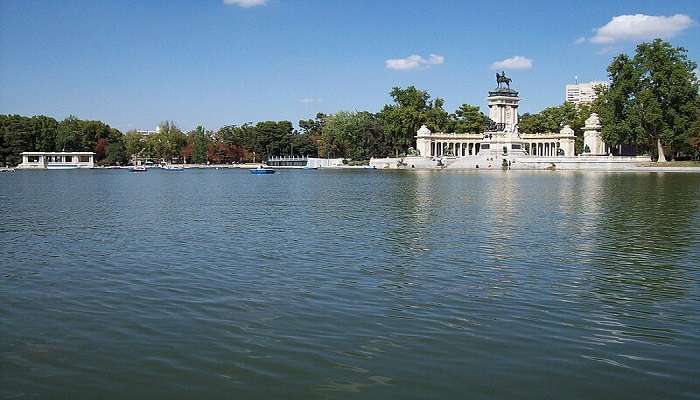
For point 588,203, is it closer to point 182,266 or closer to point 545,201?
point 545,201

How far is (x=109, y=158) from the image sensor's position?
14938cm

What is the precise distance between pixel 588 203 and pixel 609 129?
6103 cm

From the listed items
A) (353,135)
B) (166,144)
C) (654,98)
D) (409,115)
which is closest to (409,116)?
(409,115)

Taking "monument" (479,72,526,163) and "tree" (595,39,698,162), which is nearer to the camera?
"tree" (595,39,698,162)

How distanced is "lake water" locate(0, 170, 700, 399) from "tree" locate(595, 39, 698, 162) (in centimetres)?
7024

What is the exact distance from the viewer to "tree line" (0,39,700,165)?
84875mm

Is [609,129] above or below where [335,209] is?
above

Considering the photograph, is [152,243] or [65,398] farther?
[152,243]

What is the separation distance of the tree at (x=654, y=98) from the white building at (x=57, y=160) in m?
106

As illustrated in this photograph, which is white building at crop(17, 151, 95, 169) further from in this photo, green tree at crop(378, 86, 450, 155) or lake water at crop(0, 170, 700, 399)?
lake water at crop(0, 170, 700, 399)

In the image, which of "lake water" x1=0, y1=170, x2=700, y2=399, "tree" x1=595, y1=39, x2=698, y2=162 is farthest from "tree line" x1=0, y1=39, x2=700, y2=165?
"lake water" x1=0, y1=170, x2=700, y2=399

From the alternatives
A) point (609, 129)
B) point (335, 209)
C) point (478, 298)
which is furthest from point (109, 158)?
point (478, 298)

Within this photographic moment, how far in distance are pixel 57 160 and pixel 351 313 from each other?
A: 145423 mm

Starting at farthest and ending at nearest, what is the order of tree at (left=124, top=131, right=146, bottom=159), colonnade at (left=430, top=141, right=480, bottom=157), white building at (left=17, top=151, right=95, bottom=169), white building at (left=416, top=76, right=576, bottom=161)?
tree at (left=124, top=131, right=146, bottom=159), white building at (left=17, top=151, right=95, bottom=169), colonnade at (left=430, top=141, right=480, bottom=157), white building at (left=416, top=76, right=576, bottom=161)
